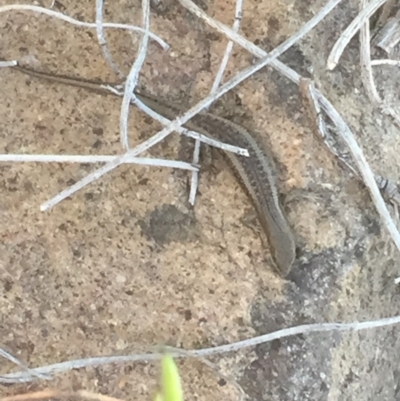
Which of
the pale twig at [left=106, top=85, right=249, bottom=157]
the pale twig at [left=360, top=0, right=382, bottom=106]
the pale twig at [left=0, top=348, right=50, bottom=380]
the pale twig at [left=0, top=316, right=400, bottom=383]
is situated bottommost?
the pale twig at [left=0, top=348, right=50, bottom=380]

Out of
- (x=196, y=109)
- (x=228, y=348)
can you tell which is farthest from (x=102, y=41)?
(x=228, y=348)

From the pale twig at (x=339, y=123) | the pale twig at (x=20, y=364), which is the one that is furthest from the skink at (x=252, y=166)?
the pale twig at (x=20, y=364)

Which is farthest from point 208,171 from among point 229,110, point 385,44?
point 385,44

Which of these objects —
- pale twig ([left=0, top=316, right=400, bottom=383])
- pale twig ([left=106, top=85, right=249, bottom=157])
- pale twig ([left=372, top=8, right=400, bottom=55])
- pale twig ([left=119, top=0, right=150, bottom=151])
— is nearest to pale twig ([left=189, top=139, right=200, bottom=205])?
pale twig ([left=106, top=85, right=249, bottom=157])

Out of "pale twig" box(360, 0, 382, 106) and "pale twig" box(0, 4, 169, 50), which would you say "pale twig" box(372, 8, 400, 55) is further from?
"pale twig" box(0, 4, 169, 50)

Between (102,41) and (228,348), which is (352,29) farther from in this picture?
(228,348)

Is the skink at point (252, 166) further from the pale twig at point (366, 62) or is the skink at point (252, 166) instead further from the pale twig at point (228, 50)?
the pale twig at point (366, 62)
